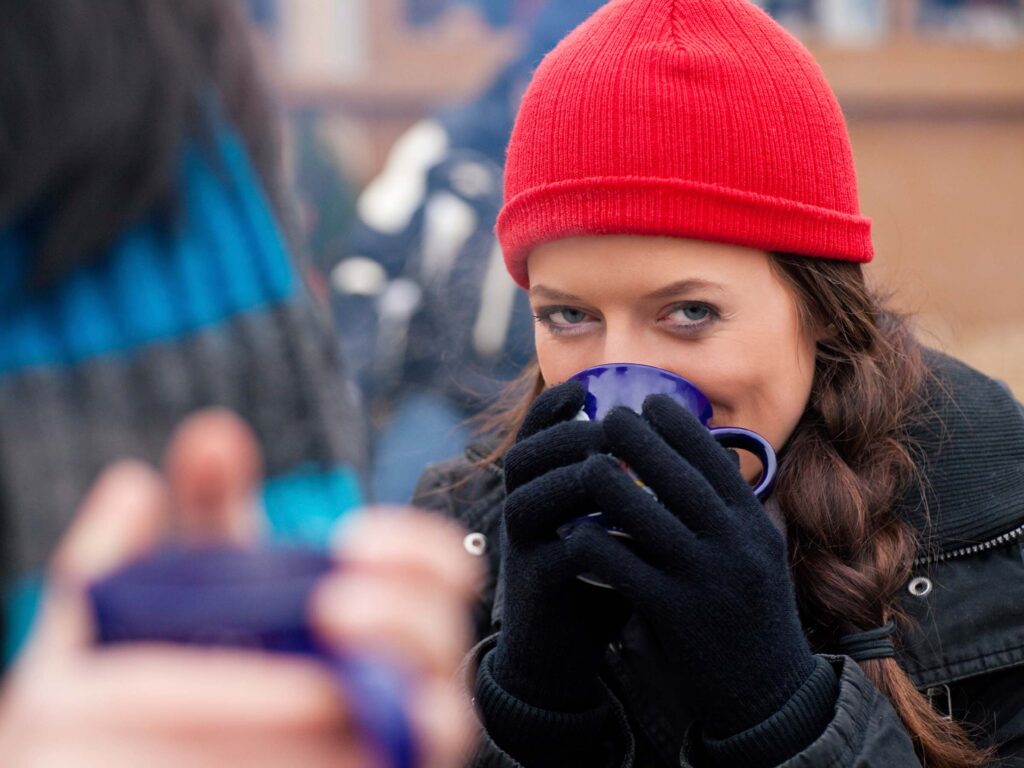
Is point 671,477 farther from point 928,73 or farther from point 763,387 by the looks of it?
point 928,73

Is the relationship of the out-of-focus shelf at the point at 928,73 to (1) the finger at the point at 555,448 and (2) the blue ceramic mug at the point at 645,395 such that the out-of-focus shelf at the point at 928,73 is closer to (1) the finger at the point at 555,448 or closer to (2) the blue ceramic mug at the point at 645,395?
(2) the blue ceramic mug at the point at 645,395

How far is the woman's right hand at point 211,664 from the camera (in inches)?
24.6

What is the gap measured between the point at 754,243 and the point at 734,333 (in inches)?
5.4

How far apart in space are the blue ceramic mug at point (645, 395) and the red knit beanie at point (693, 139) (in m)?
0.21

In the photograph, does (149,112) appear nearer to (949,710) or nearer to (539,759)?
(539,759)

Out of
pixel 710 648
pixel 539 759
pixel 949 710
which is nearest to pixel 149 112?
pixel 710 648

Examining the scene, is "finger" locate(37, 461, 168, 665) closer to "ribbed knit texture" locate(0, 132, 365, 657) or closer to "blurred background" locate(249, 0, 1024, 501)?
"ribbed knit texture" locate(0, 132, 365, 657)

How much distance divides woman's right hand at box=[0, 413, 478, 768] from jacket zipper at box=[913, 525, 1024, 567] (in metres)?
1.13

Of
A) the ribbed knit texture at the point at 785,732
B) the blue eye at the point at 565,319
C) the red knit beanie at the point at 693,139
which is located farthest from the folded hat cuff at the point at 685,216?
the ribbed knit texture at the point at 785,732

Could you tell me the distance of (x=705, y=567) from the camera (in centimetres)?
138

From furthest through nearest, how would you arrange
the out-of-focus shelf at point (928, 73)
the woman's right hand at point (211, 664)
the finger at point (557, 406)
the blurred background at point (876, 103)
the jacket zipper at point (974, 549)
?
the out-of-focus shelf at point (928, 73), the blurred background at point (876, 103), the jacket zipper at point (974, 549), the finger at point (557, 406), the woman's right hand at point (211, 664)

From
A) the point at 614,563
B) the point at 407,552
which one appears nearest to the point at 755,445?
the point at 614,563

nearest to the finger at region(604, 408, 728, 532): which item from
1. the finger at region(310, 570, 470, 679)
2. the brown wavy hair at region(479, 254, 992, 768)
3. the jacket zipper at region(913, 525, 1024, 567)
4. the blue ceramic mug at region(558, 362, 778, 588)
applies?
the blue ceramic mug at region(558, 362, 778, 588)

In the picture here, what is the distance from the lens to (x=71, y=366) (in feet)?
2.45
